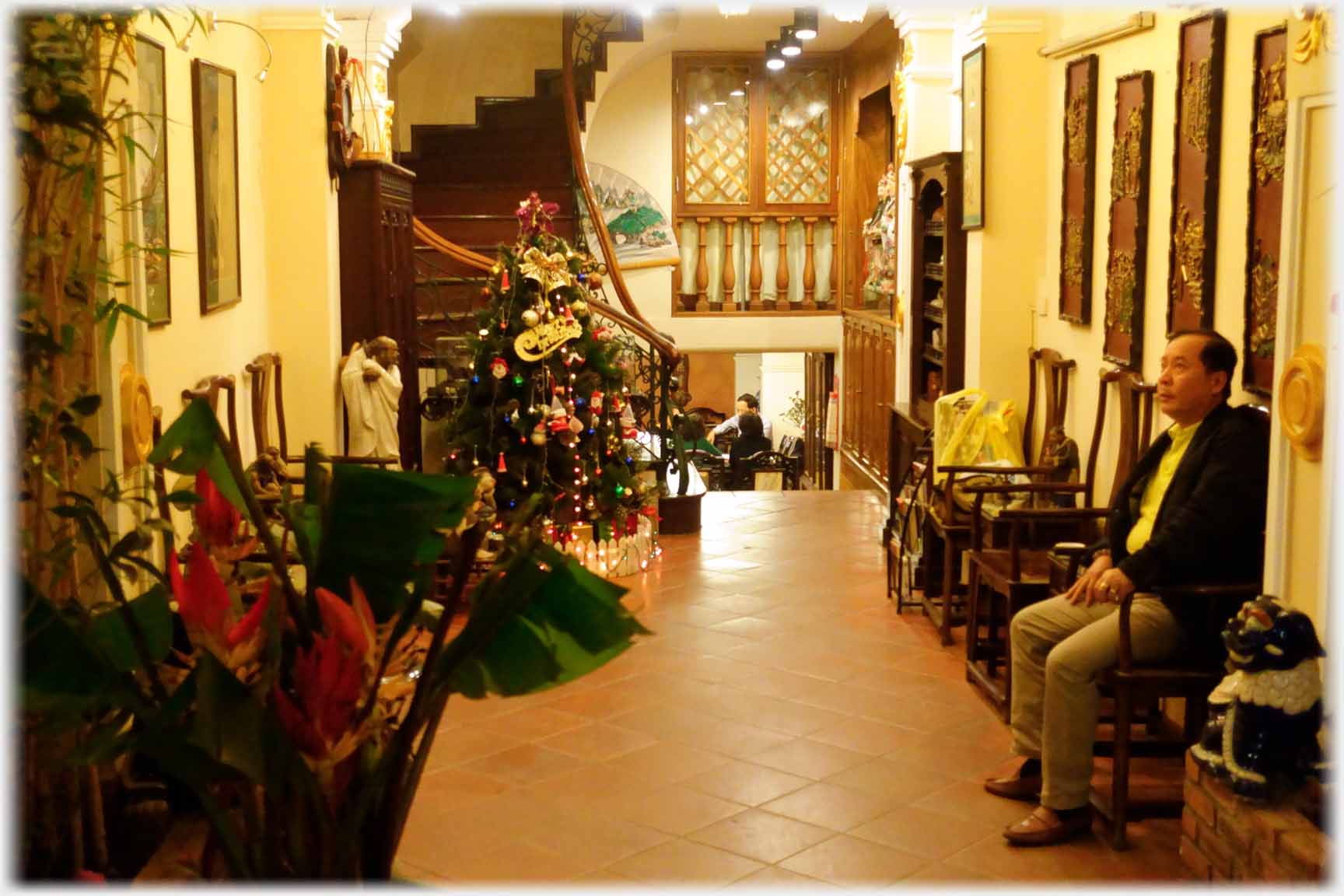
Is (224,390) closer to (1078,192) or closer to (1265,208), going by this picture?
(1078,192)

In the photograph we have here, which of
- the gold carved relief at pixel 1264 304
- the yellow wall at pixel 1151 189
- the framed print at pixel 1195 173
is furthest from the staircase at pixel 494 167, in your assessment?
the gold carved relief at pixel 1264 304

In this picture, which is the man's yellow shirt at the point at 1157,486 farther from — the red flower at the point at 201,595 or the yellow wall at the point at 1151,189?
the red flower at the point at 201,595

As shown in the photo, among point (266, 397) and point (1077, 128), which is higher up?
point (1077, 128)

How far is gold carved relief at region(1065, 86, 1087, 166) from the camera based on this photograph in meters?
6.52

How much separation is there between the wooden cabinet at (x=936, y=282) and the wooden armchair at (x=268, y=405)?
9.50 ft

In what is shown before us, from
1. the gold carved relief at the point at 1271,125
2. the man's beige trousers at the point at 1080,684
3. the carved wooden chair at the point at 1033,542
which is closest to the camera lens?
the man's beige trousers at the point at 1080,684

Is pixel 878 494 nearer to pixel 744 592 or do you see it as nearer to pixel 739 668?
pixel 744 592

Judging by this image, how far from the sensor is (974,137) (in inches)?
290

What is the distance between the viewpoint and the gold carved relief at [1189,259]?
202 inches

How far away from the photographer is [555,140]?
1173 centimetres

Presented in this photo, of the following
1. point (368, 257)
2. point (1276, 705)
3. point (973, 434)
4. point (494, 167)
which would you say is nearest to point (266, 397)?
point (368, 257)

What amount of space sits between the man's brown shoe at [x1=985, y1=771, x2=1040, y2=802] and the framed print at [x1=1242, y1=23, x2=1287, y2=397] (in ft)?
4.30

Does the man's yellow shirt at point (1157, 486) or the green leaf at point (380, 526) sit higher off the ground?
the green leaf at point (380, 526)

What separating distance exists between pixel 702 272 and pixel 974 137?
613 cm
